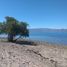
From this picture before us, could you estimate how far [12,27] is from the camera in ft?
112

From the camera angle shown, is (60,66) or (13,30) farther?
(13,30)

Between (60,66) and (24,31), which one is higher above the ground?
(24,31)

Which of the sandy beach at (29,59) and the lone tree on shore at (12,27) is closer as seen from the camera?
the sandy beach at (29,59)

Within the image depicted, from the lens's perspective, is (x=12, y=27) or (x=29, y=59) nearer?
(x=29, y=59)

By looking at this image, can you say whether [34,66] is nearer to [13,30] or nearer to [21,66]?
[21,66]

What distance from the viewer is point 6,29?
35.2m

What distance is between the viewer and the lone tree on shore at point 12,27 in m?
34.5

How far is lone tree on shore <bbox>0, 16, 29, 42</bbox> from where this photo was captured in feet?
113

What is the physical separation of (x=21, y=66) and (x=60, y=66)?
3703mm

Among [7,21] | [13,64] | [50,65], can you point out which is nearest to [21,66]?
[13,64]

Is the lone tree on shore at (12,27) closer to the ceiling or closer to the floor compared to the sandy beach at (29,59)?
closer to the ceiling

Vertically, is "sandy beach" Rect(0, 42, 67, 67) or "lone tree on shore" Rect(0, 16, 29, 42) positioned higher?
"lone tree on shore" Rect(0, 16, 29, 42)

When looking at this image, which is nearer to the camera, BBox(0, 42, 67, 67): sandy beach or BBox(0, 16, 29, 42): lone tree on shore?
BBox(0, 42, 67, 67): sandy beach

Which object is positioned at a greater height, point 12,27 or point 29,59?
point 12,27
